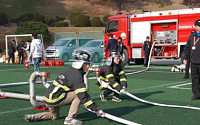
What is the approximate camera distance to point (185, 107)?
8047 mm

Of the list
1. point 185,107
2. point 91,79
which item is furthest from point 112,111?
point 91,79

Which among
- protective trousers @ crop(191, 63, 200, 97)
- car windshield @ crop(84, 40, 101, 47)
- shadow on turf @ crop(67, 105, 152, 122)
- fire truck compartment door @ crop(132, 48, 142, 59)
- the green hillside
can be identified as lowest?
shadow on turf @ crop(67, 105, 152, 122)

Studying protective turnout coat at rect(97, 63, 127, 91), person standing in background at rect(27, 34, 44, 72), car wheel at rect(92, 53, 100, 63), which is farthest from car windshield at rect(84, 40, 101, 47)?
protective turnout coat at rect(97, 63, 127, 91)

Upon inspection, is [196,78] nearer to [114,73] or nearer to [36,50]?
[114,73]

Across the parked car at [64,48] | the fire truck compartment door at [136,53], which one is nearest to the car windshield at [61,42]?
the parked car at [64,48]

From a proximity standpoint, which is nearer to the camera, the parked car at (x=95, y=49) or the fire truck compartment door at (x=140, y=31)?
the fire truck compartment door at (x=140, y=31)

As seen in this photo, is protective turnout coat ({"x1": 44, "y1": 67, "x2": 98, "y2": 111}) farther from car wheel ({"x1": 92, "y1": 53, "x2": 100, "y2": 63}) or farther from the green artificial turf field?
car wheel ({"x1": 92, "y1": 53, "x2": 100, "y2": 63})

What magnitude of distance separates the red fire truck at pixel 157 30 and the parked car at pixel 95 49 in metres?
1.11

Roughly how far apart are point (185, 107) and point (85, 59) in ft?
9.43

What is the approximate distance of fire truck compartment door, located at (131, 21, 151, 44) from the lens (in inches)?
862

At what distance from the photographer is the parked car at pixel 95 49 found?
23.1 metres

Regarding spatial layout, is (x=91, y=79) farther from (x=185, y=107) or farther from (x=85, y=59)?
(x=85, y=59)

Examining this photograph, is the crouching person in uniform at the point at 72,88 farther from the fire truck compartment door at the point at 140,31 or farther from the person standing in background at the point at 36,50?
the fire truck compartment door at the point at 140,31

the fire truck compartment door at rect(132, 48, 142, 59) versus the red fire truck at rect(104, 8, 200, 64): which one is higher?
the red fire truck at rect(104, 8, 200, 64)
